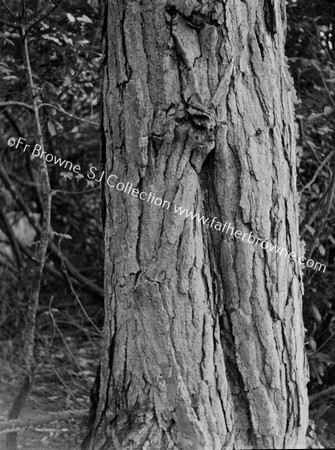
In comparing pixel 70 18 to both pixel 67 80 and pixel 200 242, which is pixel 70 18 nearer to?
pixel 67 80

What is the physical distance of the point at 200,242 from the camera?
86.0 inches

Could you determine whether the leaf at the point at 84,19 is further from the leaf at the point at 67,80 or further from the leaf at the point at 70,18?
the leaf at the point at 67,80

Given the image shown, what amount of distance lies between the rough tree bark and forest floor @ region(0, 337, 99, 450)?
131 centimetres

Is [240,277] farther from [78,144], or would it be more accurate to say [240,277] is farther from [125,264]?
[78,144]

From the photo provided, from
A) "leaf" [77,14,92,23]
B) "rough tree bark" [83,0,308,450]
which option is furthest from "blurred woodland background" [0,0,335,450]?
"rough tree bark" [83,0,308,450]

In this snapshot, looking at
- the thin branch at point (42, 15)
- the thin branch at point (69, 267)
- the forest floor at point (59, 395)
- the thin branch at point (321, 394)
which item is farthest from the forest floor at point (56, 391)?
the thin branch at point (42, 15)

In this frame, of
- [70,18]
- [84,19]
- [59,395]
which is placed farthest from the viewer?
[59,395]

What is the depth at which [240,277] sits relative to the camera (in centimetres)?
220

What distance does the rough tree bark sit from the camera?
7.07ft

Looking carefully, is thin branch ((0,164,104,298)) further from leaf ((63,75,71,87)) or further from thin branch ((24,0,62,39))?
thin branch ((24,0,62,39))

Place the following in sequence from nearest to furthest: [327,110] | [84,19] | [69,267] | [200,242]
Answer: [200,242] < [327,110] < [84,19] < [69,267]

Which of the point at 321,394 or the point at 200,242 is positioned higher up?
the point at 200,242

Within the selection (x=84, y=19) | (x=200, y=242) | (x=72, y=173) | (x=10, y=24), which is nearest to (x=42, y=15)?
(x=10, y=24)

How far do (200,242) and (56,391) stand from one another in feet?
7.96
